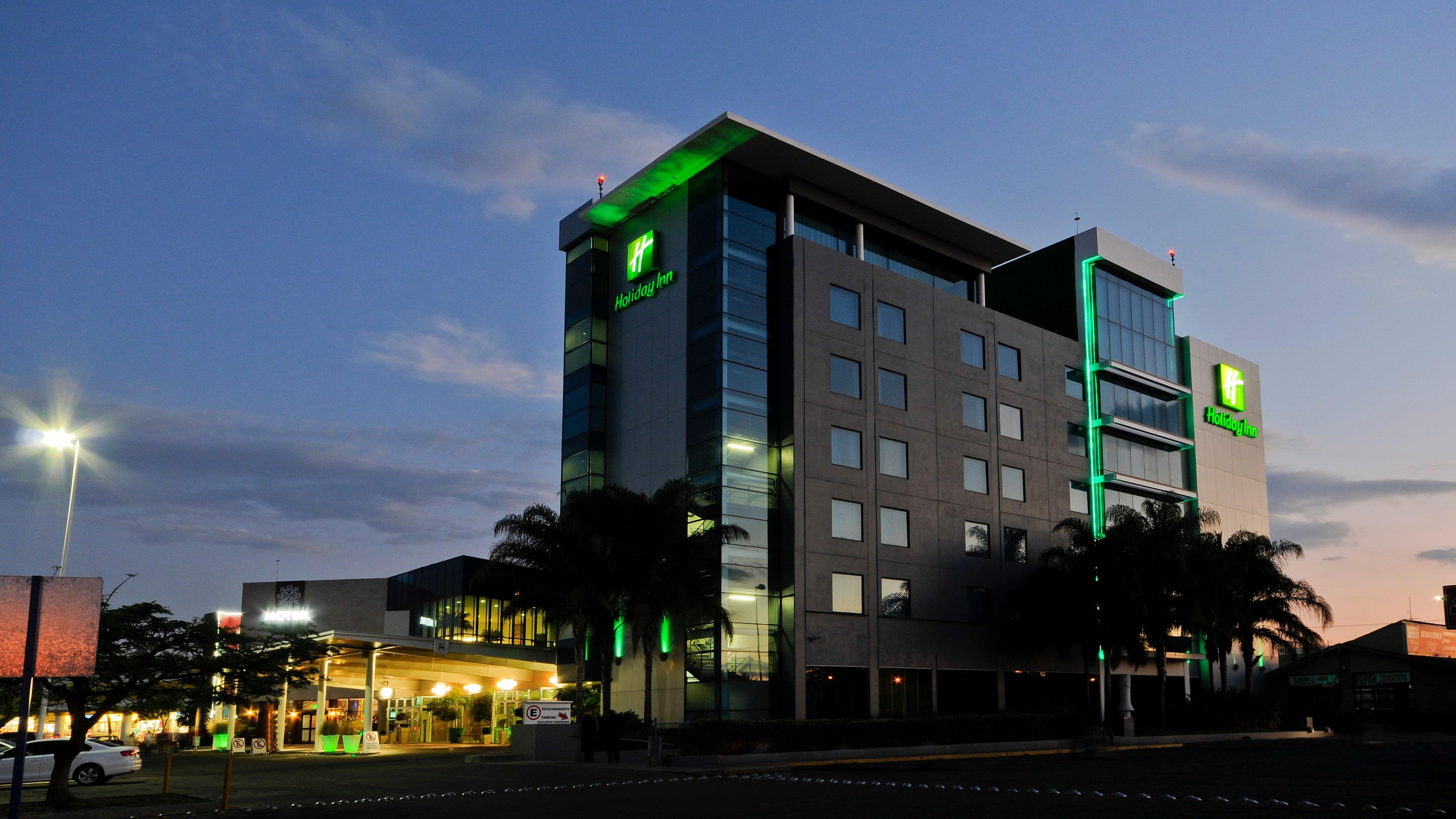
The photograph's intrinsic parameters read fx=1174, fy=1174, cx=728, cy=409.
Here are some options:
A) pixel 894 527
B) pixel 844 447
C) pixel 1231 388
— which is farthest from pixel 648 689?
pixel 1231 388

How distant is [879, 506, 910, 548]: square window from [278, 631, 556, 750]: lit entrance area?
16126 mm

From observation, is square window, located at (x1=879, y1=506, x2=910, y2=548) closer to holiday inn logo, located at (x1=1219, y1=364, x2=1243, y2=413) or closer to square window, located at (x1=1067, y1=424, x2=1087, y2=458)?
square window, located at (x1=1067, y1=424, x2=1087, y2=458)

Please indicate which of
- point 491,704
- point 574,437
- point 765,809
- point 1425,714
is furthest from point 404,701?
point 1425,714

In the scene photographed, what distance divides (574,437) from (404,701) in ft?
62.3

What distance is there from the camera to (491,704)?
57406 millimetres

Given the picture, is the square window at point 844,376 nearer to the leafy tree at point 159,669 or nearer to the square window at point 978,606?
the square window at point 978,606

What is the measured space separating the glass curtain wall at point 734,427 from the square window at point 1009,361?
44.1ft

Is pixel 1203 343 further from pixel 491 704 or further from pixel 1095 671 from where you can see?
pixel 491 704

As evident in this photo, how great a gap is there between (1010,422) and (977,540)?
629 centimetres

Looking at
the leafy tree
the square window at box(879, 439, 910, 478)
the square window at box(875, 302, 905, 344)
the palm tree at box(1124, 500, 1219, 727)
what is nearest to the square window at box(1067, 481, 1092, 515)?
the palm tree at box(1124, 500, 1219, 727)

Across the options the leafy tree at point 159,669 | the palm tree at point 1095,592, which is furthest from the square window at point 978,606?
the leafy tree at point 159,669

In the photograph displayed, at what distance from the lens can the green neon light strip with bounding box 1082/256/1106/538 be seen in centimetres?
5953

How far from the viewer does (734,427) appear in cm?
4569

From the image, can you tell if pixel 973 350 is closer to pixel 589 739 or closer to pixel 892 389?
pixel 892 389
